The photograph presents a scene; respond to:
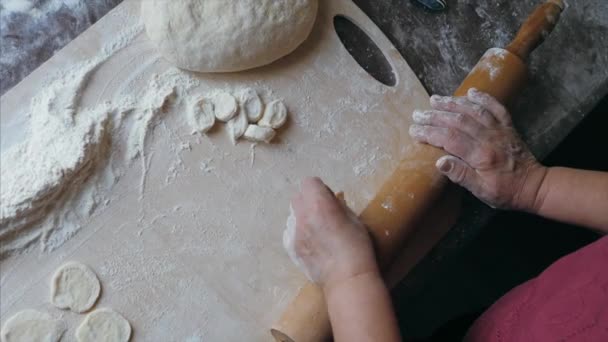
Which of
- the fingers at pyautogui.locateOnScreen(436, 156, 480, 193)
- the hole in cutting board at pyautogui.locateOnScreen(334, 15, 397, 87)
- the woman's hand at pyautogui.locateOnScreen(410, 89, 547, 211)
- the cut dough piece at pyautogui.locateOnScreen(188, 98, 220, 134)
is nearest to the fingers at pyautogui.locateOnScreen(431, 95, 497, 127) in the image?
the woman's hand at pyautogui.locateOnScreen(410, 89, 547, 211)

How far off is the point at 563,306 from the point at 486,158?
32cm

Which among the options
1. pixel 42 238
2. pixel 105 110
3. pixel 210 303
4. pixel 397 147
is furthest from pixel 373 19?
pixel 42 238

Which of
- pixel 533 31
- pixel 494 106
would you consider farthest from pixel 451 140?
pixel 533 31

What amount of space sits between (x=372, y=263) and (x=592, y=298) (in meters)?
0.34

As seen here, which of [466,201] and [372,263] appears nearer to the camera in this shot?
[372,263]

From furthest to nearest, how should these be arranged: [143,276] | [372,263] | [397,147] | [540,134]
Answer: [540,134], [397,147], [143,276], [372,263]

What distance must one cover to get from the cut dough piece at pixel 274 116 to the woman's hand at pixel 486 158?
31 centimetres

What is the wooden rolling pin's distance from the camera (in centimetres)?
96

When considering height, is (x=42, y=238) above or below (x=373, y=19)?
above

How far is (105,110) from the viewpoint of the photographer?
1070 millimetres

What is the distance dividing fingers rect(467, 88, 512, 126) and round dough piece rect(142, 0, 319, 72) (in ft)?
1.42

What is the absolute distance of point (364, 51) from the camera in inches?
51.3

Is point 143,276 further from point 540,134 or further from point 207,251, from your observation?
point 540,134

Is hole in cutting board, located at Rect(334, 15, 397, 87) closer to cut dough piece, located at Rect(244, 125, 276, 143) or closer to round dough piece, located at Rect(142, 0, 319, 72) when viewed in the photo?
round dough piece, located at Rect(142, 0, 319, 72)
